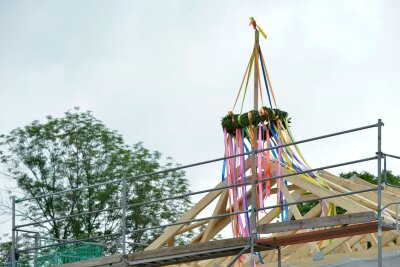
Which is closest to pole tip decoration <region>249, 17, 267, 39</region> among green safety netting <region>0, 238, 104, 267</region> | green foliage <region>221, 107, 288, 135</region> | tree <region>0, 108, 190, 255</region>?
green foliage <region>221, 107, 288, 135</region>

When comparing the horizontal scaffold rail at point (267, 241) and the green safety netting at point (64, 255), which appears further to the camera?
the green safety netting at point (64, 255)

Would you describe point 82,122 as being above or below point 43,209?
above

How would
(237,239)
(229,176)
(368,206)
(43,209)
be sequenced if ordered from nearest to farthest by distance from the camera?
1. (237,239)
2. (368,206)
3. (229,176)
4. (43,209)

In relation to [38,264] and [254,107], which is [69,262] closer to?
[38,264]

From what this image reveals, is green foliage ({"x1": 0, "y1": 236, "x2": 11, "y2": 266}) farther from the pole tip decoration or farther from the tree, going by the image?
the pole tip decoration

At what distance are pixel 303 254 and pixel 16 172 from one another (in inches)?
811

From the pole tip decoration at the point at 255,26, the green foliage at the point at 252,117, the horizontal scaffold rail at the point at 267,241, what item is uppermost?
the pole tip decoration at the point at 255,26

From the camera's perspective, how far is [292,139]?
19328 millimetres

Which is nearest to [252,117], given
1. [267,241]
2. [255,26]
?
[255,26]

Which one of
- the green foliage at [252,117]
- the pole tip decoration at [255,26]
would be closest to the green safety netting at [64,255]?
the green foliage at [252,117]

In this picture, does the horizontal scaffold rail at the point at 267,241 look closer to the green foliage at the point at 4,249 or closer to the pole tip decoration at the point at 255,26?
the pole tip decoration at the point at 255,26

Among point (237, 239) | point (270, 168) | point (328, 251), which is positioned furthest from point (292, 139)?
point (237, 239)

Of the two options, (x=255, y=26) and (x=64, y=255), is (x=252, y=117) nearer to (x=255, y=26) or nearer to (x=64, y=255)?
(x=255, y=26)

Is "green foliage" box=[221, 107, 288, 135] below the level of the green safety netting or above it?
above
